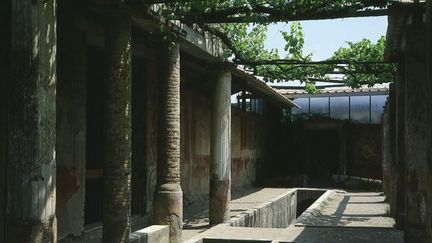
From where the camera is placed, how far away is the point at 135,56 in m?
10.5

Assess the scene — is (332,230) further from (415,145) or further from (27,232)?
(27,232)

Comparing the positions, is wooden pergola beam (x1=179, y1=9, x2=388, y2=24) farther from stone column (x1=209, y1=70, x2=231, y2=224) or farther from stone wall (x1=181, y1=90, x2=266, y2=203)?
stone wall (x1=181, y1=90, x2=266, y2=203)

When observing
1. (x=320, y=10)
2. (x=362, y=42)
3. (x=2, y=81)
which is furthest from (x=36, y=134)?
(x=362, y=42)

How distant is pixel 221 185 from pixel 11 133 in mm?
6324

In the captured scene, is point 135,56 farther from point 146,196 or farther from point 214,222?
point 214,222

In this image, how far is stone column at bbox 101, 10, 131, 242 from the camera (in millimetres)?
6711

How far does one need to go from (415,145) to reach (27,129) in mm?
5193

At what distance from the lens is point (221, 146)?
36.0ft

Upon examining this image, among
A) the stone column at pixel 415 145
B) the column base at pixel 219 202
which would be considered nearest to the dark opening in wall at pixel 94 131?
the column base at pixel 219 202

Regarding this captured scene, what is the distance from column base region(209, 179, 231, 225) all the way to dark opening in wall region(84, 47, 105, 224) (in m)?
2.11

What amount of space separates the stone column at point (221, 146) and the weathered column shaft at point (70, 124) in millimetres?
3121

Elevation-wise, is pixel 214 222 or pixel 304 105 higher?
pixel 304 105

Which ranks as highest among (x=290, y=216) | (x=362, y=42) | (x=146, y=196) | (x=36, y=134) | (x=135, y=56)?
(x=362, y=42)

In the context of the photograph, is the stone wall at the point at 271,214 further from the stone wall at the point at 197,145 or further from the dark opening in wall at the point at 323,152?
the dark opening in wall at the point at 323,152
